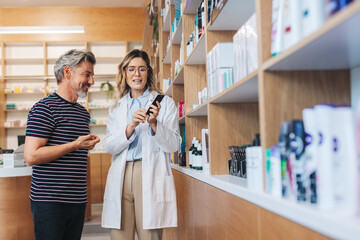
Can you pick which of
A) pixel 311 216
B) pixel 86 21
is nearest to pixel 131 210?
Answer: pixel 311 216

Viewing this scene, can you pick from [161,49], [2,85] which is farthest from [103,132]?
[161,49]

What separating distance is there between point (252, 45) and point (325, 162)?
60 cm

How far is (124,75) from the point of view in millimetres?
2531

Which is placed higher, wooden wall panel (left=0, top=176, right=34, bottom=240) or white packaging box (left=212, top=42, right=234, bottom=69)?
white packaging box (left=212, top=42, right=234, bottom=69)

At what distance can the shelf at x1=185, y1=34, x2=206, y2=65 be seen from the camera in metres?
2.30

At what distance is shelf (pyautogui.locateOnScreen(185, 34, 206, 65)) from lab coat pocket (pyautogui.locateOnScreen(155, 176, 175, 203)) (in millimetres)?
860

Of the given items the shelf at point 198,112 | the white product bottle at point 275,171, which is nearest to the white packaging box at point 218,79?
the shelf at point 198,112

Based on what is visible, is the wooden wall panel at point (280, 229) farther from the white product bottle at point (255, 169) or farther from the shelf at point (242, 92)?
the shelf at point (242, 92)

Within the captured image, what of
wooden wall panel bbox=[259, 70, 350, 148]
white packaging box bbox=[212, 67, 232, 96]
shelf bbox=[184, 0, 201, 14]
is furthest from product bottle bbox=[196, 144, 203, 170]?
wooden wall panel bbox=[259, 70, 350, 148]

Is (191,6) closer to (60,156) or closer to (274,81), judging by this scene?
(60,156)

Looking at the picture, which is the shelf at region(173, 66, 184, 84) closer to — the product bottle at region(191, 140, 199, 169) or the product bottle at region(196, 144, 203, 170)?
the product bottle at region(191, 140, 199, 169)

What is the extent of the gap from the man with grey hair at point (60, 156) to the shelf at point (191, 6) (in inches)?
39.2

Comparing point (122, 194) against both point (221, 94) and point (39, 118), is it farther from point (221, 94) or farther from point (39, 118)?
point (221, 94)

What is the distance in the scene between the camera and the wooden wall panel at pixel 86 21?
834 cm
